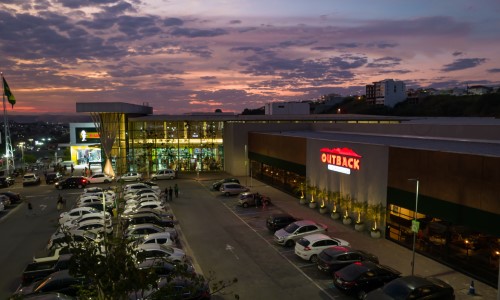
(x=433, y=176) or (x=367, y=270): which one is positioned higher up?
(x=433, y=176)

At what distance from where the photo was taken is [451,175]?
61.3 feet

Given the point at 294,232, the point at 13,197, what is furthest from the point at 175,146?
the point at 294,232

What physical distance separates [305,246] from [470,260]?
7769 millimetres

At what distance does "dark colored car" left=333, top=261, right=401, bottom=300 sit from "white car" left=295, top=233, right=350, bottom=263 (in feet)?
10.1

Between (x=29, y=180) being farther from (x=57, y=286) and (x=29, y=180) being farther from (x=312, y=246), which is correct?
(x=312, y=246)

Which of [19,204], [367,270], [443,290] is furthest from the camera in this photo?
[19,204]

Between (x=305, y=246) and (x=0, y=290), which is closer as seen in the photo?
(x=0, y=290)

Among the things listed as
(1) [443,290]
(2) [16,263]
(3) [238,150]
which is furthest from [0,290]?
(3) [238,150]

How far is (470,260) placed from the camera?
59.4ft

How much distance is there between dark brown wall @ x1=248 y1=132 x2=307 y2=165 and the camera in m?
34.9

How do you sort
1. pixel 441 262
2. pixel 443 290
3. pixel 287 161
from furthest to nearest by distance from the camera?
pixel 287 161
pixel 441 262
pixel 443 290

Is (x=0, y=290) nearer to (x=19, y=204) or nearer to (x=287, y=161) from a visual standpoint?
(x=19, y=204)

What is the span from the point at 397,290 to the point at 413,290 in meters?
0.58

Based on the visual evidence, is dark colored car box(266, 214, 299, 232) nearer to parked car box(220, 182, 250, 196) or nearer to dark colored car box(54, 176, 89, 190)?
parked car box(220, 182, 250, 196)
